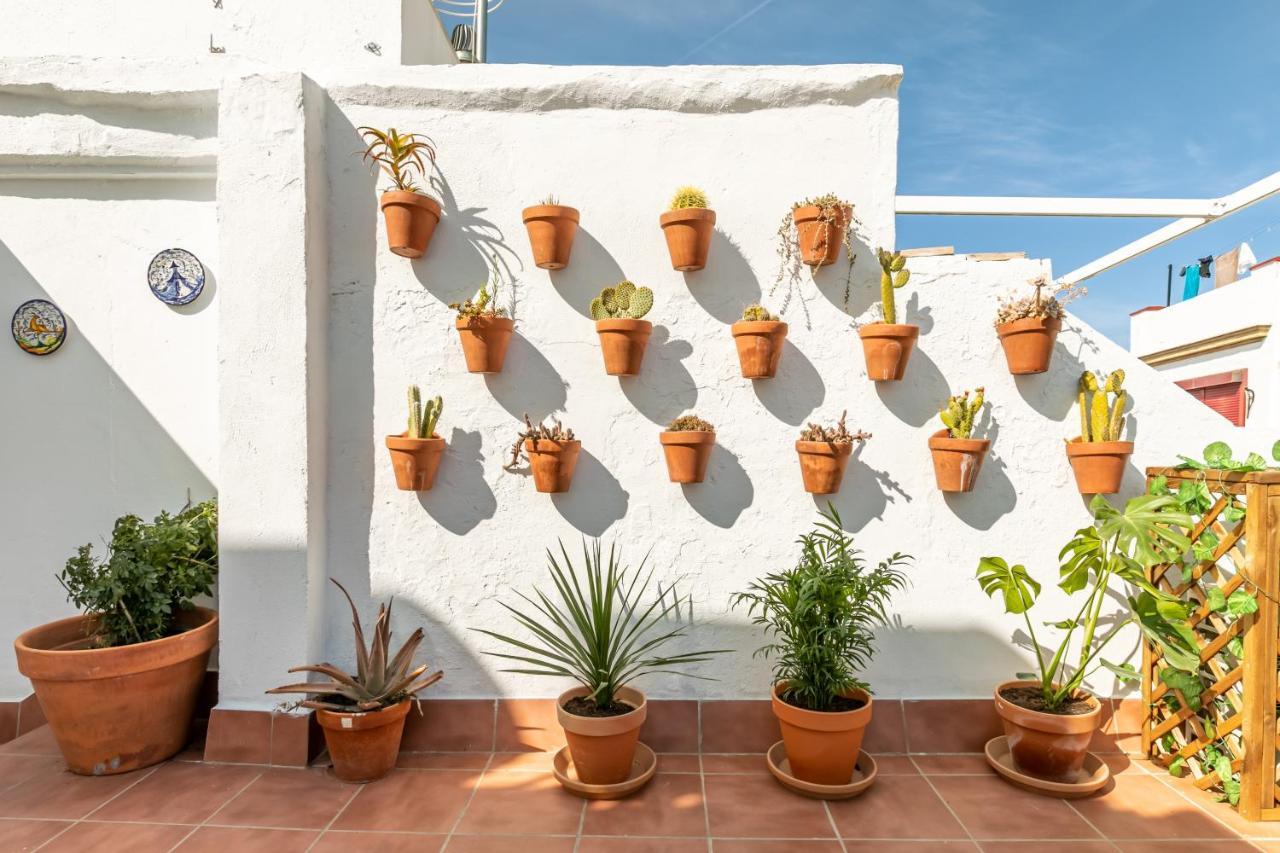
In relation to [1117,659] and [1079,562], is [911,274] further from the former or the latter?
[1117,659]

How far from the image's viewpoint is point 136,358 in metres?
2.68

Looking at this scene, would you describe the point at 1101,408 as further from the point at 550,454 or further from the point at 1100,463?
the point at 550,454

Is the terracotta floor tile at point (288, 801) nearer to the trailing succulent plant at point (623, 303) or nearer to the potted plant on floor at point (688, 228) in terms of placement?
the trailing succulent plant at point (623, 303)

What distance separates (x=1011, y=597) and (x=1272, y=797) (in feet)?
2.97

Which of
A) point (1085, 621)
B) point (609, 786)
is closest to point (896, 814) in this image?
point (609, 786)

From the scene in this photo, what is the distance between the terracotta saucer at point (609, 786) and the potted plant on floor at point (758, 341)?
57.6 inches

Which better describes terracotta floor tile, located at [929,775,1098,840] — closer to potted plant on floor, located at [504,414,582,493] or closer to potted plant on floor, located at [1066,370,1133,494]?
potted plant on floor, located at [1066,370,1133,494]

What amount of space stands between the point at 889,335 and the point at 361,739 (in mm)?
2363

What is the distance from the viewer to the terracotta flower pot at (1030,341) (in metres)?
2.36

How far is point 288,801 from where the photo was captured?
6.95 ft

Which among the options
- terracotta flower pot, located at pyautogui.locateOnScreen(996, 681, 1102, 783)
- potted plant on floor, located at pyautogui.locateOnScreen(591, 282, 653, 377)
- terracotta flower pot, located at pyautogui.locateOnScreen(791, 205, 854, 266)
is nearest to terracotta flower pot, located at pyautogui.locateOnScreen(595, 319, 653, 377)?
potted plant on floor, located at pyautogui.locateOnScreen(591, 282, 653, 377)

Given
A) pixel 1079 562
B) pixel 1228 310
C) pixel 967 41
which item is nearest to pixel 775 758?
pixel 1079 562

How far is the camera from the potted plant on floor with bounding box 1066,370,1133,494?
7.75 feet

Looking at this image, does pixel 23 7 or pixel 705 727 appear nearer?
pixel 705 727
